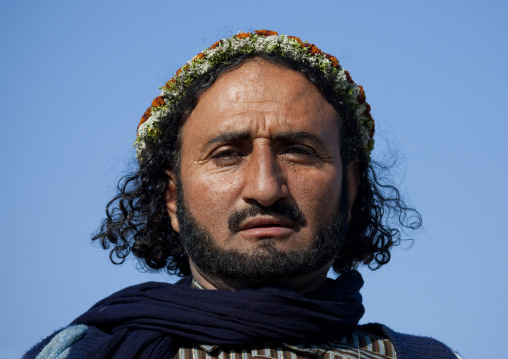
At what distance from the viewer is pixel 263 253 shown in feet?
12.8

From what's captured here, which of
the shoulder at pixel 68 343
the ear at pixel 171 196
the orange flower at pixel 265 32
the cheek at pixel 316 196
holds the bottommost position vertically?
the shoulder at pixel 68 343

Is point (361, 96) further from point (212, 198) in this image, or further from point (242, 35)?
point (212, 198)

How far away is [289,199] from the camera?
3963 millimetres

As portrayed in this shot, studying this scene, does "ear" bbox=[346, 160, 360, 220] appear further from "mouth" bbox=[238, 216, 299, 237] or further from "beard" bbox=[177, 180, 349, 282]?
"mouth" bbox=[238, 216, 299, 237]

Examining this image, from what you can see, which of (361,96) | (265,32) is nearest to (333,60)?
(361,96)

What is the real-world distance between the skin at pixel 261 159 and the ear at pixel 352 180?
0.35 metres

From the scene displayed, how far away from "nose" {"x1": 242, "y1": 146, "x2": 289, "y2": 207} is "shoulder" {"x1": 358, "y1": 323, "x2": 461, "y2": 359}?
1064mm

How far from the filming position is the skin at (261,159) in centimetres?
395

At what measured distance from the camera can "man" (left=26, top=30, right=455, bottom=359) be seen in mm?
3814

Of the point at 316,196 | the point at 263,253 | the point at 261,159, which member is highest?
the point at 261,159

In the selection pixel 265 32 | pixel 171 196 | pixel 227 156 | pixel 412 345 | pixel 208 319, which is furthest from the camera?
pixel 171 196

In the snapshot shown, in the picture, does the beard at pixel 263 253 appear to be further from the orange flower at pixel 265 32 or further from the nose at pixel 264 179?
the orange flower at pixel 265 32

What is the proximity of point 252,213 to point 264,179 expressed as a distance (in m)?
0.20

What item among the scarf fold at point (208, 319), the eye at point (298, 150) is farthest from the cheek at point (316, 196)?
the scarf fold at point (208, 319)
